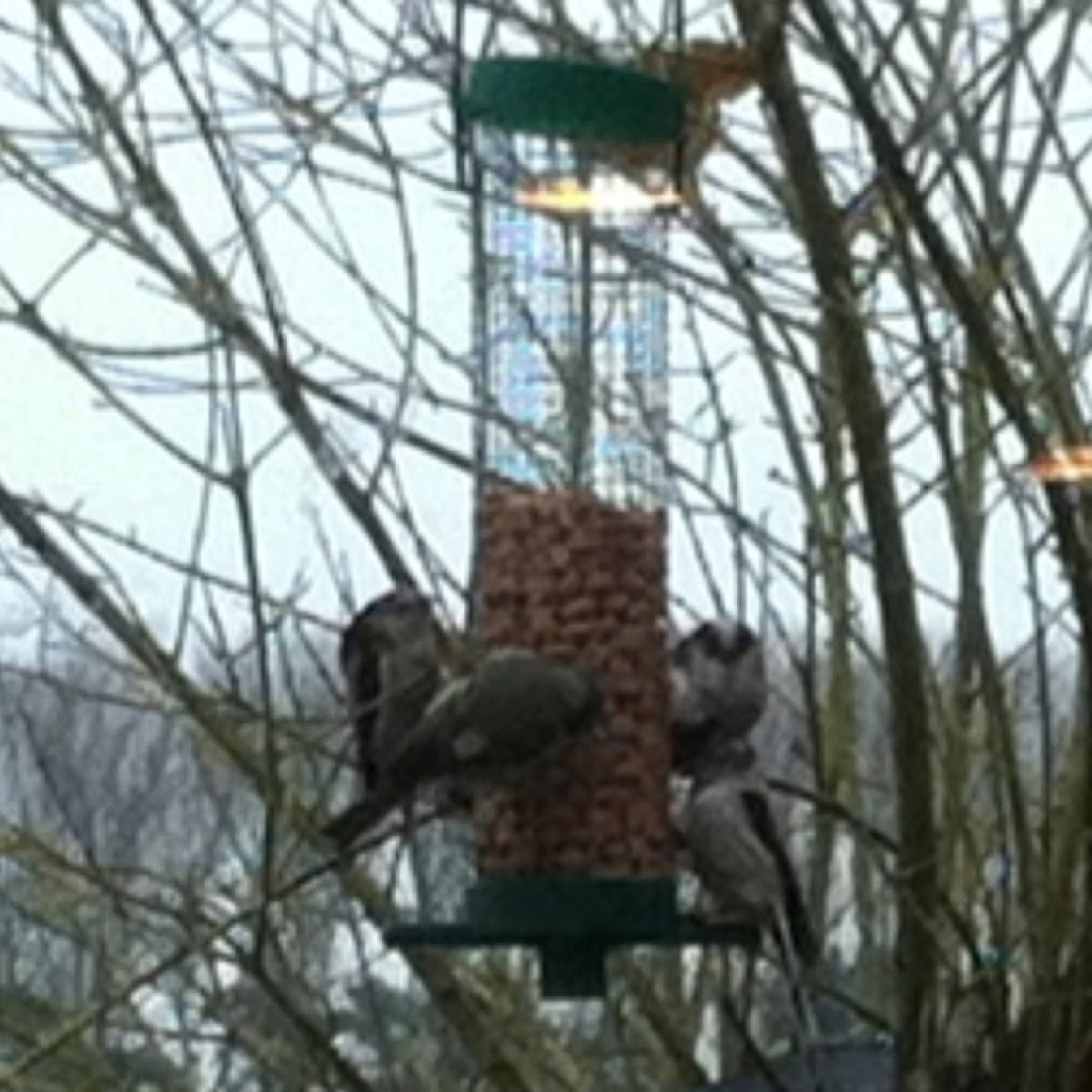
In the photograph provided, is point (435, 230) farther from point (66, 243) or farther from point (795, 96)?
point (795, 96)

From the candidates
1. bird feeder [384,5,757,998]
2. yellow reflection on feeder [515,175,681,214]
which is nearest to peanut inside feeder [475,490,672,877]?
bird feeder [384,5,757,998]

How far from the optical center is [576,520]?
1400mm

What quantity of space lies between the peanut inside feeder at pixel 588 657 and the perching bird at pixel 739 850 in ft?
0.13

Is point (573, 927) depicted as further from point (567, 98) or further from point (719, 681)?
point (567, 98)

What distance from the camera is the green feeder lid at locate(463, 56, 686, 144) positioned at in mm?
1273

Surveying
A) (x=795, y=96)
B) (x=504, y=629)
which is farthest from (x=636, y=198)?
(x=504, y=629)

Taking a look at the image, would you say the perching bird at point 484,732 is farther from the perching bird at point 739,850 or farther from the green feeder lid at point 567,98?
the green feeder lid at point 567,98

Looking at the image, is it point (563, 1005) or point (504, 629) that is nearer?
point (504, 629)

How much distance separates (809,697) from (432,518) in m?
0.25

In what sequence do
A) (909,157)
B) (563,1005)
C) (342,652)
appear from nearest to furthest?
(342,652) → (909,157) → (563,1005)

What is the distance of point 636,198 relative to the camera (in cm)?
141

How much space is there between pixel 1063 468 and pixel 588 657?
203 millimetres

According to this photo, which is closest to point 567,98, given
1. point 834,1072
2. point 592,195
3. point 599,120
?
point 599,120

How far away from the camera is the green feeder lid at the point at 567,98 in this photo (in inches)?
50.1
